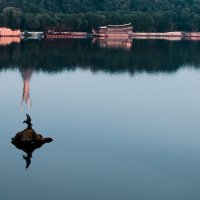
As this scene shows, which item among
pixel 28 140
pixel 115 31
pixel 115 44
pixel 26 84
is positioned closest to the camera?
pixel 28 140

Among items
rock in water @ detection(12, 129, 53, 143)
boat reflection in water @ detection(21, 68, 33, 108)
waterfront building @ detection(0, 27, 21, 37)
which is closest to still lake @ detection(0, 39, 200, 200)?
boat reflection in water @ detection(21, 68, 33, 108)

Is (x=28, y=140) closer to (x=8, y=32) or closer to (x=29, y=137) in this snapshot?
(x=29, y=137)

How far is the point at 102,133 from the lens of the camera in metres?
41.7

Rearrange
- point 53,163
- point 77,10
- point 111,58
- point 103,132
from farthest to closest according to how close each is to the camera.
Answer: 1. point 77,10
2. point 111,58
3. point 103,132
4. point 53,163

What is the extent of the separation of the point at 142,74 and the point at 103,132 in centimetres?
3733

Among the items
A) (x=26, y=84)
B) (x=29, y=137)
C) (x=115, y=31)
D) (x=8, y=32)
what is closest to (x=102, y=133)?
(x=29, y=137)

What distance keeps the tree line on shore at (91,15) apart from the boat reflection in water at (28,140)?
11494cm

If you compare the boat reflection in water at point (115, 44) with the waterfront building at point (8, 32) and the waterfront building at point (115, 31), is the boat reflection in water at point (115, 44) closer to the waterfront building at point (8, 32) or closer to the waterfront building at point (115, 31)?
the waterfront building at point (115, 31)

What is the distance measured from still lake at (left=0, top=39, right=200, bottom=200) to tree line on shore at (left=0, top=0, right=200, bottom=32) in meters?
→ 76.2

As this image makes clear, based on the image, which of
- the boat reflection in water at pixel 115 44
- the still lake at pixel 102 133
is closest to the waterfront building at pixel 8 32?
the boat reflection in water at pixel 115 44

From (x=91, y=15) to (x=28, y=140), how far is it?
13289 cm

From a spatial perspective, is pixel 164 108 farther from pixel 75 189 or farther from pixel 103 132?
pixel 75 189

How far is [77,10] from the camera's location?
574 feet

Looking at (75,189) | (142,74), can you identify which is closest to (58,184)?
(75,189)
